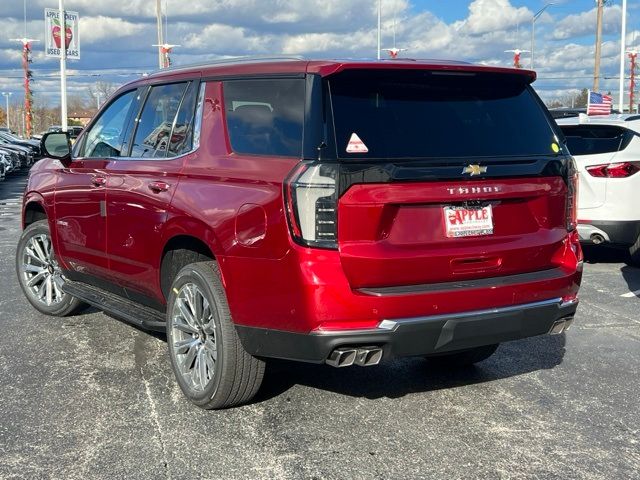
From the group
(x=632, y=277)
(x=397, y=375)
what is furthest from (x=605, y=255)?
(x=397, y=375)

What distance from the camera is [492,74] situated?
13.5 ft

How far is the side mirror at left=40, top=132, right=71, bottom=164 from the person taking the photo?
230 inches

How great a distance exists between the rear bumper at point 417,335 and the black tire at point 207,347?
0.17 meters

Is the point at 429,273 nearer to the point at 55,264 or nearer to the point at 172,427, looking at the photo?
the point at 172,427

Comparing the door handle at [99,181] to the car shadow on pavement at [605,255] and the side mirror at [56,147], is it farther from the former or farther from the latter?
the car shadow on pavement at [605,255]

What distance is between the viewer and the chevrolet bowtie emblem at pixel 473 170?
148 inches

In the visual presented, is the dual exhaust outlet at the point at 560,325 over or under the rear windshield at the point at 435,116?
under

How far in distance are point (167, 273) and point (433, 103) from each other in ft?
6.28

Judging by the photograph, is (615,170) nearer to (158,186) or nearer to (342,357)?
(158,186)

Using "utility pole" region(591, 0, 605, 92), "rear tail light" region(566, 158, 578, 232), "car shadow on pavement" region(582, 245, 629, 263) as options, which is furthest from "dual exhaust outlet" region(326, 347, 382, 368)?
"utility pole" region(591, 0, 605, 92)

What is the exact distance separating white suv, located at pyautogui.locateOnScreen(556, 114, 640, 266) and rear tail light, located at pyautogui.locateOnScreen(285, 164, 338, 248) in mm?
5674

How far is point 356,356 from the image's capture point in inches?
142

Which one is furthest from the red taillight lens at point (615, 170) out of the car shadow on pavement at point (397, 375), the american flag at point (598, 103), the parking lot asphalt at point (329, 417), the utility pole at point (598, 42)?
the utility pole at point (598, 42)

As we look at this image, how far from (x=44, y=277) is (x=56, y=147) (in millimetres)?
1276
